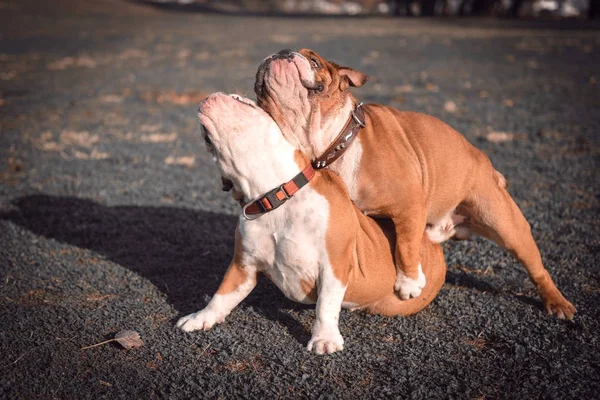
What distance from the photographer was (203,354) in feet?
11.1

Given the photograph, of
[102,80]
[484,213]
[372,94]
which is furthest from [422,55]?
[484,213]

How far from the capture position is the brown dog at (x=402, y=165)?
3.62 meters

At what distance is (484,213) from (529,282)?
0.77m

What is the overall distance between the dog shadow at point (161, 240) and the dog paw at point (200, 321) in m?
0.29

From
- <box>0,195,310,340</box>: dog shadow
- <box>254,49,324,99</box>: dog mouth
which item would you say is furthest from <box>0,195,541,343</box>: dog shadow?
<box>254,49,324,99</box>: dog mouth

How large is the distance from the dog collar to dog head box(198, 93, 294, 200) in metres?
0.05

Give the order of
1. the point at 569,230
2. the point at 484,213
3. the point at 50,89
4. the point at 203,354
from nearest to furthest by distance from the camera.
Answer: the point at 203,354 → the point at 484,213 → the point at 569,230 → the point at 50,89

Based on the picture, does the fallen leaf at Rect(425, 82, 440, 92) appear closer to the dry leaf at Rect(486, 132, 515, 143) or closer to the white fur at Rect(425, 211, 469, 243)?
the dry leaf at Rect(486, 132, 515, 143)

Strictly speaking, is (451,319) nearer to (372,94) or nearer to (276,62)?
(276,62)

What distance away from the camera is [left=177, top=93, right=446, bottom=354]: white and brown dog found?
312 centimetres

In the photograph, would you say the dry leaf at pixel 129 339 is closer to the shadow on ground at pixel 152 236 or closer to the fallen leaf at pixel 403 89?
the shadow on ground at pixel 152 236

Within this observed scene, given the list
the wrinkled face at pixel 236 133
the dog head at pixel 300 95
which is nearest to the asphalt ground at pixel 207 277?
the dog head at pixel 300 95

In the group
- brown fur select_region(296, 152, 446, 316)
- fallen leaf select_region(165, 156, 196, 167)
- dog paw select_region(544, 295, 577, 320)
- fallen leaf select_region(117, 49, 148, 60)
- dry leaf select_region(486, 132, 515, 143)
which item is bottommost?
fallen leaf select_region(117, 49, 148, 60)

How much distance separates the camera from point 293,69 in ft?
11.8
